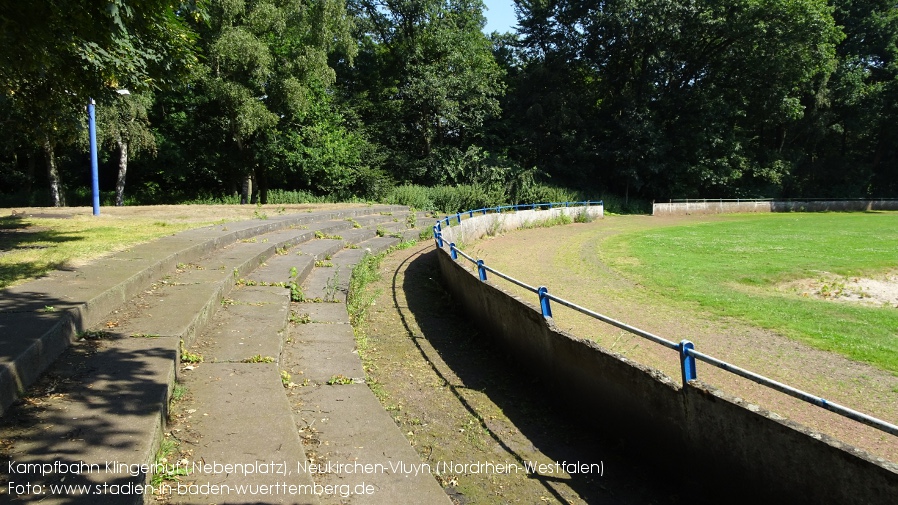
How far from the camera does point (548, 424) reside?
5605mm

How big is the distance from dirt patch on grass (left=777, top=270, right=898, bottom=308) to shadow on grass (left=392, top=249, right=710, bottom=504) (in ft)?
23.4

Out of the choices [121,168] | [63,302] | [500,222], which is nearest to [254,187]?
[121,168]

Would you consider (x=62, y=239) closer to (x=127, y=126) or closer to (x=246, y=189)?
(x=127, y=126)

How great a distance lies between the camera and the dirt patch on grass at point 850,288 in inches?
407

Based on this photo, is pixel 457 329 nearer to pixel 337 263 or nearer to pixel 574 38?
pixel 337 263

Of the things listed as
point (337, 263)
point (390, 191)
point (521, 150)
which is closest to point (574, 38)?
point (521, 150)

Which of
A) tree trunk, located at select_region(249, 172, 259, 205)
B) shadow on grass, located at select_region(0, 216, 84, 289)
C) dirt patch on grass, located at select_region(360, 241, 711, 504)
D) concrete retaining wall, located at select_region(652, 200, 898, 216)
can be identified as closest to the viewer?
dirt patch on grass, located at select_region(360, 241, 711, 504)

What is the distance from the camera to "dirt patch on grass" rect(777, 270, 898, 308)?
33.9 ft

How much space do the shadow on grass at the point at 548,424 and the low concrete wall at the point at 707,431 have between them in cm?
13

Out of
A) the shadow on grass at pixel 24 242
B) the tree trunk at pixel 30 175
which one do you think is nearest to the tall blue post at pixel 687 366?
the shadow on grass at pixel 24 242

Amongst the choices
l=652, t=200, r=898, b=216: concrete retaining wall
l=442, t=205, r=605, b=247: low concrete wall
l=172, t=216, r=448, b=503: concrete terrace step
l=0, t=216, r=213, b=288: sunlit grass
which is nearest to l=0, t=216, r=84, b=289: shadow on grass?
l=0, t=216, r=213, b=288: sunlit grass

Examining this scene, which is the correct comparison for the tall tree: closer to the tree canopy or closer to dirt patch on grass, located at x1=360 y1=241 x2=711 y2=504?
the tree canopy

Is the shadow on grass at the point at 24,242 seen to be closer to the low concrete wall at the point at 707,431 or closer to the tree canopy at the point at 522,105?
the low concrete wall at the point at 707,431

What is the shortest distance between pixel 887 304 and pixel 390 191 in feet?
80.0
